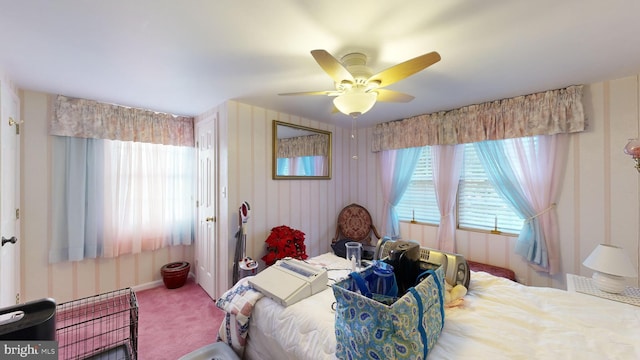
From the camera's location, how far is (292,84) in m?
2.15

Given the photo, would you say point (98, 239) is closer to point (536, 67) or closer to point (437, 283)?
point (437, 283)

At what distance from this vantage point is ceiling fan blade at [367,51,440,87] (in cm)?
125

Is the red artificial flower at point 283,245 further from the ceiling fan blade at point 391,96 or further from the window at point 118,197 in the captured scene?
the ceiling fan blade at point 391,96

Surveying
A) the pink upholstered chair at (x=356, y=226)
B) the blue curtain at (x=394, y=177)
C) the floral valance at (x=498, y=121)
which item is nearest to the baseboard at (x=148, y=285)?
the pink upholstered chair at (x=356, y=226)

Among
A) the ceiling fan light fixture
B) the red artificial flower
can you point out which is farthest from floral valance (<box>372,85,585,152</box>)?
the red artificial flower

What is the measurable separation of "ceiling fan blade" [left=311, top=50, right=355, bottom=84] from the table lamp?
2069 mm

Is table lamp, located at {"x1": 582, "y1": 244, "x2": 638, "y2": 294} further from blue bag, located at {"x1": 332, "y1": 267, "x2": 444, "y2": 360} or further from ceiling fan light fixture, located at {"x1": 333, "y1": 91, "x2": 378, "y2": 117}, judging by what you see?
ceiling fan light fixture, located at {"x1": 333, "y1": 91, "x2": 378, "y2": 117}

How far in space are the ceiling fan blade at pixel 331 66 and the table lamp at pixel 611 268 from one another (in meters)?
2.07

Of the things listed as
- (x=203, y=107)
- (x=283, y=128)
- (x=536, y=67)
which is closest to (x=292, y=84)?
(x=283, y=128)

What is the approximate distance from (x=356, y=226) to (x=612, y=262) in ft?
8.25

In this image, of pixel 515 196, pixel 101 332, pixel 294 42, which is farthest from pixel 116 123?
pixel 515 196

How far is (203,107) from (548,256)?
4032 mm

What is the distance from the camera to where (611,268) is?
5.11ft

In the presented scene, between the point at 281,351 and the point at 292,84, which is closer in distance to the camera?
the point at 281,351
